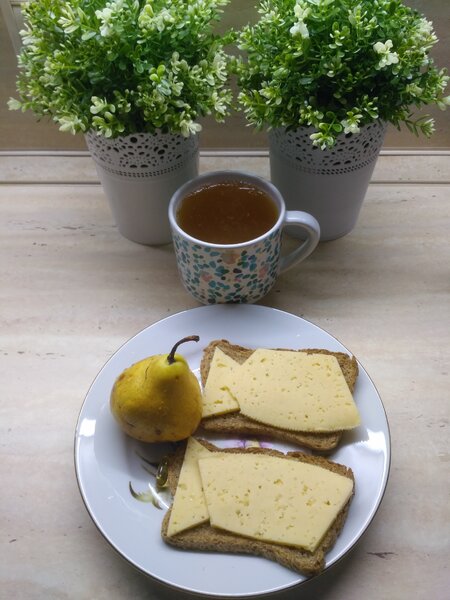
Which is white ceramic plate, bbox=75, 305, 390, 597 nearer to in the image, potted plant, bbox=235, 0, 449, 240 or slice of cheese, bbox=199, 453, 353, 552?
slice of cheese, bbox=199, 453, 353, 552

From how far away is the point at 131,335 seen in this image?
2.63 feet

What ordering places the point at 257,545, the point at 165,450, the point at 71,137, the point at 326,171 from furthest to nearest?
the point at 71,137 → the point at 326,171 → the point at 165,450 → the point at 257,545

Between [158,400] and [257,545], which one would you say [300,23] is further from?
[257,545]

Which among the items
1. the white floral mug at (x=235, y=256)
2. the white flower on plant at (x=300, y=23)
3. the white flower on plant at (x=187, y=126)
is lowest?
the white floral mug at (x=235, y=256)

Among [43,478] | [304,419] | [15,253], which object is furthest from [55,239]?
[304,419]

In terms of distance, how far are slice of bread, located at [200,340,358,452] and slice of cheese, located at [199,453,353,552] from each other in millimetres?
36

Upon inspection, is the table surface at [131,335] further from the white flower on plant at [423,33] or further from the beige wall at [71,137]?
→ the white flower on plant at [423,33]

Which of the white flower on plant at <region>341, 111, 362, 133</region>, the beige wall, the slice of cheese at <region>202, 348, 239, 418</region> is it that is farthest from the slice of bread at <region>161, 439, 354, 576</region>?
the beige wall

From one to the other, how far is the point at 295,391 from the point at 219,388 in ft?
0.31

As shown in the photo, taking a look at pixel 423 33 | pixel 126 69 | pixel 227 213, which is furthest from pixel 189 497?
pixel 423 33

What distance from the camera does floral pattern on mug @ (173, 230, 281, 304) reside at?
28.2 inches

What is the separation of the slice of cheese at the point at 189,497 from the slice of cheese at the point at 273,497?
0.03 feet

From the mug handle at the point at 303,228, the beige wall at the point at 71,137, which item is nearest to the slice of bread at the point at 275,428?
the mug handle at the point at 303,228

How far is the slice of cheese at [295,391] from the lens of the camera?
655 mm
